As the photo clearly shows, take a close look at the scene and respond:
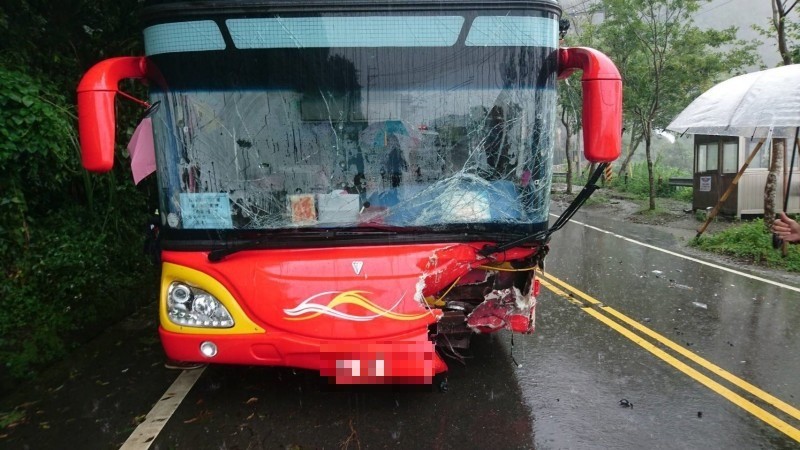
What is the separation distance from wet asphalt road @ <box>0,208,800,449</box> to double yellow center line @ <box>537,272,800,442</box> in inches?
1.1

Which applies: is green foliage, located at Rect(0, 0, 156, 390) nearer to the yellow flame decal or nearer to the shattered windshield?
the shattered windshield

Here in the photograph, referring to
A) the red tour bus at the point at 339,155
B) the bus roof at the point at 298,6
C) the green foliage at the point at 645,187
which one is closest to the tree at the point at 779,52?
the green foliage at the point at 645,187

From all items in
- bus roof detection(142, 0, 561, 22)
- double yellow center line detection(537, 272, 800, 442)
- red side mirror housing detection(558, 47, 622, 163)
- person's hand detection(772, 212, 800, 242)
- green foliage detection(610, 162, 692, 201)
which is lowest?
double yellow center line detection(537, 272, 800, 442)

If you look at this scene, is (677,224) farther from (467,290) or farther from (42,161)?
(42,161)

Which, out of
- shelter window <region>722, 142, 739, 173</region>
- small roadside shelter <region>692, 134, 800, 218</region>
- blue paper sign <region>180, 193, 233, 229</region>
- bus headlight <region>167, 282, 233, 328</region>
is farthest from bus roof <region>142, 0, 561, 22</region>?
shelter window <region>722, 142, 739, 173</region>

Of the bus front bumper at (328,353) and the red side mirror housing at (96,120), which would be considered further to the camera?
the bus front bumper at (328,353)

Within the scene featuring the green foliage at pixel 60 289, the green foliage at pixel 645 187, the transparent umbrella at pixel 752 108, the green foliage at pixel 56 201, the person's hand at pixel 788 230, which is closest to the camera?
the person's hand at pixel 788 230

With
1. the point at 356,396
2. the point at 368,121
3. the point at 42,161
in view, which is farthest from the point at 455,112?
the point at 42,161

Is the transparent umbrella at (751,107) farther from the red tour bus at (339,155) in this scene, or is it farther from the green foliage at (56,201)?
the green foliage at (56,201)

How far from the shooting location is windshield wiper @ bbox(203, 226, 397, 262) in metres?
3.26

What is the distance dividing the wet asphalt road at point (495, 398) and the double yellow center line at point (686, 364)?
0.09ft

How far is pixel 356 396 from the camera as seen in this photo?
3867mm

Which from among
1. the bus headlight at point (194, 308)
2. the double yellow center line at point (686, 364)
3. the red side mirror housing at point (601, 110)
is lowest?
the double yellow center line at point (686, 364)

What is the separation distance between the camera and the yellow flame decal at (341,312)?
3.13m
